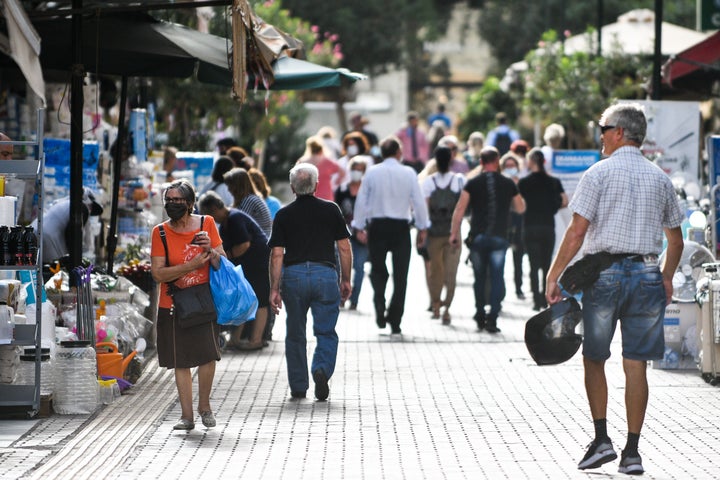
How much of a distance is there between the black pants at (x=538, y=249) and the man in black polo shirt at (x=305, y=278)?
629cm

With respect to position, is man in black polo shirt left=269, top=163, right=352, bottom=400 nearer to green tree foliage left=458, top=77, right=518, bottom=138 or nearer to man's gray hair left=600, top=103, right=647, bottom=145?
man's gray hair left=600, top=103, right=647, bottom=145

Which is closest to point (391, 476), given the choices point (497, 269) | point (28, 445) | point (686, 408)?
point (28, 445)

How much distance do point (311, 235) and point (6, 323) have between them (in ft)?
7.23

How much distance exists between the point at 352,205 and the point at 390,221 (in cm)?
252

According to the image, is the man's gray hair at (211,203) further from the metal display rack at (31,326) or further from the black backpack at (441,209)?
the black backpack at (441,209)

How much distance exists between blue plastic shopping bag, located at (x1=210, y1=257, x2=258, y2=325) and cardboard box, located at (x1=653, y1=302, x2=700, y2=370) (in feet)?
13.8

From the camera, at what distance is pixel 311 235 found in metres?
11.0

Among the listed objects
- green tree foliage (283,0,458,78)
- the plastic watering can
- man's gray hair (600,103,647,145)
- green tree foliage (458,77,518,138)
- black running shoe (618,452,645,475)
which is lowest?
black running shoe (618,452,645,475)

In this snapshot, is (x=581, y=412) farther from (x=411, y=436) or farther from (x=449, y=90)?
(x=449, y=90)

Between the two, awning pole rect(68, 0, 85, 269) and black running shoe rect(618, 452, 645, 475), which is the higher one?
awning pole rect(68, 0, 85, 269)

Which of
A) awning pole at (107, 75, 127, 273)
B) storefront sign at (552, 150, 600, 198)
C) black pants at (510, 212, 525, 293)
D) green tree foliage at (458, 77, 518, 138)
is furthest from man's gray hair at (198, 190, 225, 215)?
green tree foliage at (458, 77, 518, 138)

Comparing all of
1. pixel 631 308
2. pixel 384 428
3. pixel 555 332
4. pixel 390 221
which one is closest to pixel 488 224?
pixel 390 221

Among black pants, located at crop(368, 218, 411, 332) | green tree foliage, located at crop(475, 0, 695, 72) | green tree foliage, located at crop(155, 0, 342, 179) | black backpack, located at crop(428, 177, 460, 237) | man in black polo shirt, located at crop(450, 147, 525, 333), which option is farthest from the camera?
green tree foliage, located at crop(475, 0, 695, 72)

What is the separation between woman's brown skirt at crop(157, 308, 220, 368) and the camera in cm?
955
